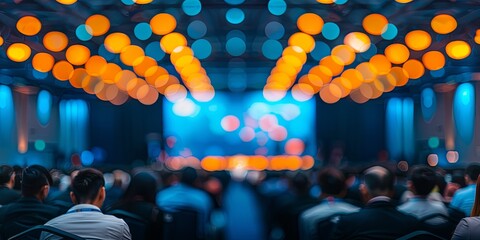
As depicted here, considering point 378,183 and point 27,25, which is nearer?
point 378,183

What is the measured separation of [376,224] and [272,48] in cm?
1342

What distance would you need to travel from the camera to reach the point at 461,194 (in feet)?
19.3

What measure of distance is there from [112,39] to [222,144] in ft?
56.4

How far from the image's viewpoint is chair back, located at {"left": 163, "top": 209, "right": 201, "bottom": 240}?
6.31 meters

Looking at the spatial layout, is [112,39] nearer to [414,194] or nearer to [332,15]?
[332,15]

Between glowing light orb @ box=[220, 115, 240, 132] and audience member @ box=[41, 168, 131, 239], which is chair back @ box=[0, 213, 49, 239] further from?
glowing light orb @ box=[220, 115, 240, 132]

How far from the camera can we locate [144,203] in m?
5.07

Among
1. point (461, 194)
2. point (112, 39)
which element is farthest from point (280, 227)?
point (112, 39)

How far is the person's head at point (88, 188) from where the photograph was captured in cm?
395

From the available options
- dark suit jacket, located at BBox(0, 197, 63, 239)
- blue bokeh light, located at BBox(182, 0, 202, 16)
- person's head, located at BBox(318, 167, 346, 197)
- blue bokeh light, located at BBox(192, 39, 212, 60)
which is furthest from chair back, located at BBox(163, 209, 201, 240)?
blue bokeh light, located at BBox(192, 39, 212, 60)

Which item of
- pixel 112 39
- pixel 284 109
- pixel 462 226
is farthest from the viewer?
pixel 284 109

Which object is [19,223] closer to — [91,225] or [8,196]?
[91,225]

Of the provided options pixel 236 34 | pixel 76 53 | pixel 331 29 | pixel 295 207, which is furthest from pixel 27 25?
pixel 236 34

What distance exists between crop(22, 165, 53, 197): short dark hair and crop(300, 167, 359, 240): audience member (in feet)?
5.67
